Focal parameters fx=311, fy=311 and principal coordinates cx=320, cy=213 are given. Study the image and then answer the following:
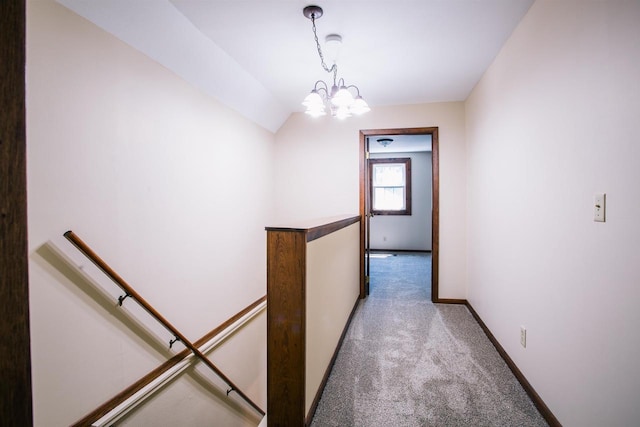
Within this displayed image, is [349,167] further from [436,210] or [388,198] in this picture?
[388,198]

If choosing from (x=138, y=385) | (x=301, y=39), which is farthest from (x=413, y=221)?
(x=138, y=385)

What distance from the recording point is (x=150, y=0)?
1.71 m

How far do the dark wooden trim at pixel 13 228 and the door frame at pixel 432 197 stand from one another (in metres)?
3.46

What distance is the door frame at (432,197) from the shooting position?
11.9 ft

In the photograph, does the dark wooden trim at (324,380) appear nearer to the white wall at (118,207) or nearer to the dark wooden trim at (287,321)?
the dark wooden trim at (287,321)

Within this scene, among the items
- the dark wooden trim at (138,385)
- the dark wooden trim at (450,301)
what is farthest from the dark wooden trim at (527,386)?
the dark wooden trim at (138,385)

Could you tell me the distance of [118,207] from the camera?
1.76 meters

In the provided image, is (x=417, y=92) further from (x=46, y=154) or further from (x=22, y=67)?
(x=22, y=67)

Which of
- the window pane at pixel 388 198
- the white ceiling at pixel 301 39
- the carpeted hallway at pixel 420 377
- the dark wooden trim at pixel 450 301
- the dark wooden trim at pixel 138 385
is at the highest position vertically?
the white ceiling at pixel 301 39

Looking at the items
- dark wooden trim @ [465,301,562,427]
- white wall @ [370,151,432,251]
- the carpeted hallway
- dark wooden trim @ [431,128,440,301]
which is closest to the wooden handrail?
the carpeted hallway

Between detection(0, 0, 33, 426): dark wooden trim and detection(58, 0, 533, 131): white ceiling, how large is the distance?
56.3 inches

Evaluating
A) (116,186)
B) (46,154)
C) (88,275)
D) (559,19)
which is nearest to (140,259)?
(88,275)

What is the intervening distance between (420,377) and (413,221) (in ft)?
18.2

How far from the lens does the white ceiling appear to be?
1.83m
